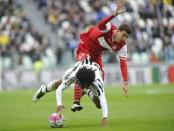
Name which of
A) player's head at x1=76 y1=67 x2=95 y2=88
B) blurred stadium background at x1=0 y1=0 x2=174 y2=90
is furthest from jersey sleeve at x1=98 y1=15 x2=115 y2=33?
blurred stadium background at x1=0 y1=0 x2=174 y2=90

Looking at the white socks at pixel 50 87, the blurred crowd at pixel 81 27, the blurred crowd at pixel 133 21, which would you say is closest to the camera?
the white socks at pixel 50 87

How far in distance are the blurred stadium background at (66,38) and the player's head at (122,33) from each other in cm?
1931

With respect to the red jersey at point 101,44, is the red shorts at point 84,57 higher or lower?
lower

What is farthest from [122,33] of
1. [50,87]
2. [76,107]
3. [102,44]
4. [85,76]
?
[50,87]

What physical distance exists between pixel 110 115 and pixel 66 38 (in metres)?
19.5

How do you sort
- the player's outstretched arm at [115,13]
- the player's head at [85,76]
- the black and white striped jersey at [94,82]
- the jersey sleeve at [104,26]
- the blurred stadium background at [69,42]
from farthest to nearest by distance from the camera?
the blurred stadium background at [69,42]
the jersey sleeve at [104,26]
the black and white striped jersey at [94,82]
the player's head at [85,76]
the player's outstretched arm at [115,13]

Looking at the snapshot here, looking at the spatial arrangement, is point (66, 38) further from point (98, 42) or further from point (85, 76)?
point (85, 76)

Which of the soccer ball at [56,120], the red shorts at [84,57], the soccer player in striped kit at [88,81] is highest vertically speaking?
the red shorts at [84,57]

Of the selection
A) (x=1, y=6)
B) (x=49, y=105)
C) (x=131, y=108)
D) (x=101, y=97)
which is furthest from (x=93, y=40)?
(x=1, y=6)

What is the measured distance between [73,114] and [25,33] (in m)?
19.0

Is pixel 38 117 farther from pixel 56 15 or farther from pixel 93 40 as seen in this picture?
pixel 56 15

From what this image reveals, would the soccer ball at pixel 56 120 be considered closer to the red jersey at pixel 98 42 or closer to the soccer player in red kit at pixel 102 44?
the soccer player in red kit at pixel 102 44

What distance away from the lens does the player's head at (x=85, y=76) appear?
14.7m

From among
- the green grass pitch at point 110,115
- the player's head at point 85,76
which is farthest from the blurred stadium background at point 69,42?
the player's head at point 85,76
